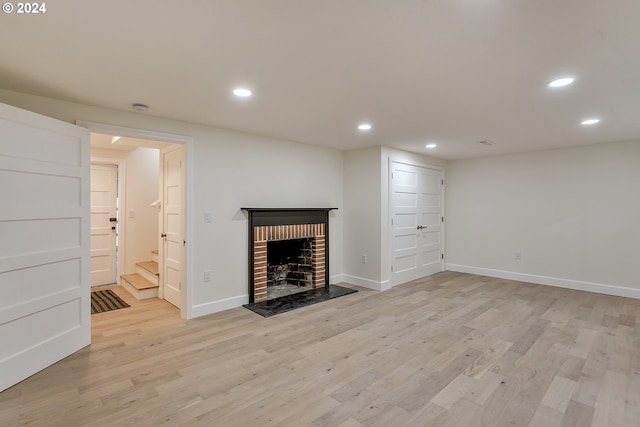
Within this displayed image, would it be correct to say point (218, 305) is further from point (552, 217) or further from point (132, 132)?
point (552, 217)

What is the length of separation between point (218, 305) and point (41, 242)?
187 centimetres

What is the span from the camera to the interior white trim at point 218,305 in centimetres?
359

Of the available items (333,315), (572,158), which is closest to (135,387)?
(333,315)

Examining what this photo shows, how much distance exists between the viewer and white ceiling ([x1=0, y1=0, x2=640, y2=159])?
1538 mm

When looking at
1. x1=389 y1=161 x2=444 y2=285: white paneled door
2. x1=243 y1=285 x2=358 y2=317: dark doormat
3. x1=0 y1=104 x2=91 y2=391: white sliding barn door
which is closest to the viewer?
x1=0 y1=104 x2=91 y2=391: white sliding barn door

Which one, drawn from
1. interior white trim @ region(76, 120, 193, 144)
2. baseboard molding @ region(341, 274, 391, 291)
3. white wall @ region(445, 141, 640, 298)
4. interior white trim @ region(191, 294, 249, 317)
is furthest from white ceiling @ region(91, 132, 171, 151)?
white wall @ region(445, 141, 640, 298)

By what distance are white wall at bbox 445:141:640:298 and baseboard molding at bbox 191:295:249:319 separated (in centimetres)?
430

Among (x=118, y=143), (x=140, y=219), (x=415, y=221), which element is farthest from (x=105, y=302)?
(x=415, y=221)

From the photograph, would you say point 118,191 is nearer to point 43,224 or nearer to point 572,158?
point 43,224

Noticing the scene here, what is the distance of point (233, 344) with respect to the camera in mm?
2867

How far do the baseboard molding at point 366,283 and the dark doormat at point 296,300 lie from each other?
13.1 inches

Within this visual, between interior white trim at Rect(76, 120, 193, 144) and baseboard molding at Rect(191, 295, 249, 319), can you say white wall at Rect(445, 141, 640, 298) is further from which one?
interior white trim at Rect(76, 120, 193, 144)

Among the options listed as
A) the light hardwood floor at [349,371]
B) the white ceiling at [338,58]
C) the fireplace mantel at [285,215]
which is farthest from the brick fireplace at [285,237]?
the white ceiling at [338,58]

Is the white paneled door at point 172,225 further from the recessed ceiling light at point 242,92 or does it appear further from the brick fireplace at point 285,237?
the recessed ceiling light at point 242,92
